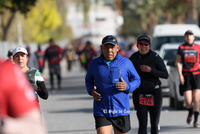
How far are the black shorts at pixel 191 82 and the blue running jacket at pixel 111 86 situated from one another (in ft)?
12.4

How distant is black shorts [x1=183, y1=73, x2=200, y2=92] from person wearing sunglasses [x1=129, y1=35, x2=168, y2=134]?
96.5 inches

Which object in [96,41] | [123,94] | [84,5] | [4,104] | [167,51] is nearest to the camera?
[4,104]

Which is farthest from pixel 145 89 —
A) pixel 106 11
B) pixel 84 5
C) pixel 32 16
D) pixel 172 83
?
pixel 106 11

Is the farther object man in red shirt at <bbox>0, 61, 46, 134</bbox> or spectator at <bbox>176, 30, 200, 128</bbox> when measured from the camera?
spectator at <bbox>176, 30, 200, 128</bbox>

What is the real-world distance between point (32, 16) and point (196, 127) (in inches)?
1453

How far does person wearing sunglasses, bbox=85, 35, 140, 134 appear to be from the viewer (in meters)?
5.81

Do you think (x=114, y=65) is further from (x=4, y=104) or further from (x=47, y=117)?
(x=47, y=117)

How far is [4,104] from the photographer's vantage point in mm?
2365

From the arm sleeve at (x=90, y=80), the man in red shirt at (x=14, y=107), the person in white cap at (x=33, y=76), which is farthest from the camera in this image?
the person in white cap at (x=33, y=76)

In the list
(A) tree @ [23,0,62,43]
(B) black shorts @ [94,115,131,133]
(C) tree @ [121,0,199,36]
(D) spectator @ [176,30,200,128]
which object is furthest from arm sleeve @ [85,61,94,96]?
(C) tree @ [121,0,199,36]

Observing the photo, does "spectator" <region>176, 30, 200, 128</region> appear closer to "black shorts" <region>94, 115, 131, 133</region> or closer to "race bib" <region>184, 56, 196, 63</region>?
"race bib" <region>184, 56, 196, 63</region>

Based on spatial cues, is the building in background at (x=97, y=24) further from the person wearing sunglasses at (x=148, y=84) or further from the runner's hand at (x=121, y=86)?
the runner's hand at (x=121, y=86)

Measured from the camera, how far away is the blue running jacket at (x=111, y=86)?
5812mm

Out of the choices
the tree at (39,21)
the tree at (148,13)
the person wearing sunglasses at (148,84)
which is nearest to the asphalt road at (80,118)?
the person wearing sunglasses at (148,84)
